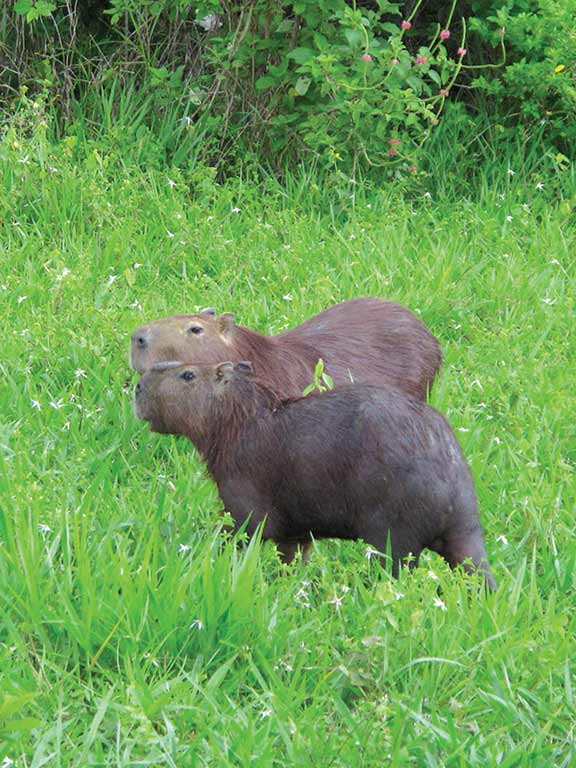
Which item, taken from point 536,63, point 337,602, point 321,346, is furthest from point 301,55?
point 337,602

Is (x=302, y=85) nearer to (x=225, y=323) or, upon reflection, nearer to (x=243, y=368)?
(x=225, y=323)

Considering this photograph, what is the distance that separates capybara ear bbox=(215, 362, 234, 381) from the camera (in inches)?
138

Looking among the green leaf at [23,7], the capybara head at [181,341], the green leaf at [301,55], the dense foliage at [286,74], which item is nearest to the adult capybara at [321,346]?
the capybara head at [181,341]

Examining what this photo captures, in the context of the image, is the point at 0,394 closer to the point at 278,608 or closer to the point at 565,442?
the point at 278,608

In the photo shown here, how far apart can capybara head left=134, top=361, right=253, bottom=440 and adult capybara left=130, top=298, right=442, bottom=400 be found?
0.22 m

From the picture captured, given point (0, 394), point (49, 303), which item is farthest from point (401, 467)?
point (49, 303)

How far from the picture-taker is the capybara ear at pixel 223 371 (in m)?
3.50

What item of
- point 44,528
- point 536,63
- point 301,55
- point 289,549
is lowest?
point 289,549

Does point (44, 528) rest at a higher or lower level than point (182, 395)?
lower

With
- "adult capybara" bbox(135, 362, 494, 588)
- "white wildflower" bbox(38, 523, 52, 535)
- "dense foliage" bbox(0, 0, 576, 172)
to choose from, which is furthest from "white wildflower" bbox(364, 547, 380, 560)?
"dense foliage" bbox(0, 0, 576, 172)

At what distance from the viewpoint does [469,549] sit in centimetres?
324

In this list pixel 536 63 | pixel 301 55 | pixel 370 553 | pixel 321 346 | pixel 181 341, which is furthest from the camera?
pixel 536 63

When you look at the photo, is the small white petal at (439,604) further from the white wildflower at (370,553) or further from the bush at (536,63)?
the bush at (536,63)

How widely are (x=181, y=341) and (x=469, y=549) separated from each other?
1180 millimetres
